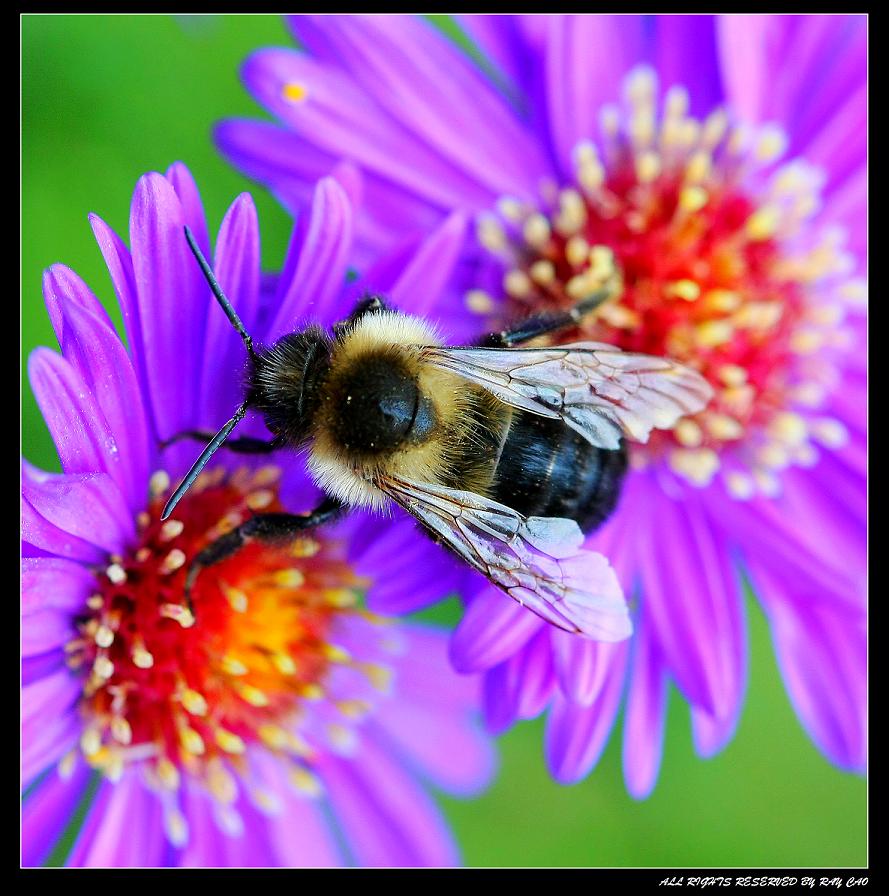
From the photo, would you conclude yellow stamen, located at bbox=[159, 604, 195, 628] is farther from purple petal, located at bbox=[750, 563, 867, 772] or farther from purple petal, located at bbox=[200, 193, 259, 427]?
purple petal, located at bbox=[750, 563, 867, 772]

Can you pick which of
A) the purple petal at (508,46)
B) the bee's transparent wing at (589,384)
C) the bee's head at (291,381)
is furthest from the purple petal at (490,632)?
the purple petal at (508,46)

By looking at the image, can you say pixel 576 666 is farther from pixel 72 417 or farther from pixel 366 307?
pixel 72 417

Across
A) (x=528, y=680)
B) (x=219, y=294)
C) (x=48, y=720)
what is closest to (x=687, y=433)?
(x=528, y=680)

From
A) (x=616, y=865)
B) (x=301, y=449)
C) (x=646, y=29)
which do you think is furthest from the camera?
(x=616, y=865)

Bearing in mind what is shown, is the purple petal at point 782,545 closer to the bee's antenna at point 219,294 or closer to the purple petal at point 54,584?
the bee's antenna at point 219,294

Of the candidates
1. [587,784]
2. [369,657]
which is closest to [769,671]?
[587,784]

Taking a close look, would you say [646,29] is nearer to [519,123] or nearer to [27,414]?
[519,123]

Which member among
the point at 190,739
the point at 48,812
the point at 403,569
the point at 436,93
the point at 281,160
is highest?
the point at 436,93
